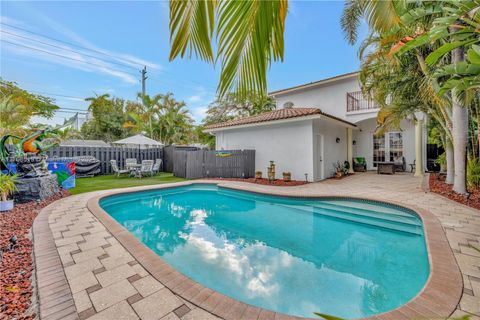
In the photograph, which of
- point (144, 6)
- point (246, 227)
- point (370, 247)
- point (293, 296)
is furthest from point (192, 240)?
point (144, 6)

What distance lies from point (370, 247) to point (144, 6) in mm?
6068

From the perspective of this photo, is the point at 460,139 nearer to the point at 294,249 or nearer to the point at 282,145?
the point at 282,145

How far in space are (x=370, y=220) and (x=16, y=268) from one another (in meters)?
7.98

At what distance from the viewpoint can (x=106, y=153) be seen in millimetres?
14758

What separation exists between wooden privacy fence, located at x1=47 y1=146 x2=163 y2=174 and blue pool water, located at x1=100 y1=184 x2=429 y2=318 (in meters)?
7.56

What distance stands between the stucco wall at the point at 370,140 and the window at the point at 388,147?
24cm

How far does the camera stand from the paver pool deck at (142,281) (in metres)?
2.24

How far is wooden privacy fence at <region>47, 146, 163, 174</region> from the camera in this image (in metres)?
13.1

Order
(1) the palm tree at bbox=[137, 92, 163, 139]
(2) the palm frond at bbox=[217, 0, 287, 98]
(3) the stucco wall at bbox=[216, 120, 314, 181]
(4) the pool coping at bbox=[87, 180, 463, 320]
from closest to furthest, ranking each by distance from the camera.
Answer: (2) the palm frond at bbox=[217, 0, 287, 98] < (4) the pool coping at bbox=[87, 180, 463, 320] < (3) the stucco wall at bbox=[216, 120, 314, 181] < (1) the palm tree at bbox=[137, 92, 163, 139]

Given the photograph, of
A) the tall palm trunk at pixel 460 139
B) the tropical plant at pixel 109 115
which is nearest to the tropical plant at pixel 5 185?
the tall palm trunk at pixel 460 139

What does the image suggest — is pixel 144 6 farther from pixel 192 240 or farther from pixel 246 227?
pixel 246 227

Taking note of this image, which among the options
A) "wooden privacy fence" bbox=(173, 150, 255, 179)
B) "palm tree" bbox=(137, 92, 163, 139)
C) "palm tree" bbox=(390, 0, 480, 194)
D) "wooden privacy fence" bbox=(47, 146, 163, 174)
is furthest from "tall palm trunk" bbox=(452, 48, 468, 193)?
"palm tree" bbox=(137, 92, 163, 139)

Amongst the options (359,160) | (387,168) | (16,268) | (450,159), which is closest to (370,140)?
(359,160)

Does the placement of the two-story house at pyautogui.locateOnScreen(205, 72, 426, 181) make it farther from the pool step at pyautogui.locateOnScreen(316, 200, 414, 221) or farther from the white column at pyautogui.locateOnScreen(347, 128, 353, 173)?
the pool step at pyautogui.locateOnScreen(316, 200, 414, 221)
